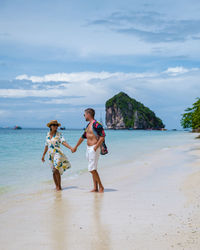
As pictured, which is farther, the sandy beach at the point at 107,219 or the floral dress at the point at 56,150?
the floral dress at the point at 56,150

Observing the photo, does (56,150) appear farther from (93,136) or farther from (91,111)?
(91,111)

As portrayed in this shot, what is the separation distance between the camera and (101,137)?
700cm

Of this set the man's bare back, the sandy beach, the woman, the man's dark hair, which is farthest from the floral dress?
the man's dark hair

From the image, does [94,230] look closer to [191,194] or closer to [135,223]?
[135,223]

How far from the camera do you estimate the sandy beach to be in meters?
3.85

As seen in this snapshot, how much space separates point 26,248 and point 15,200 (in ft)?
11.8

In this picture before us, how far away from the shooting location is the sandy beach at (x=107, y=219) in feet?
12.6

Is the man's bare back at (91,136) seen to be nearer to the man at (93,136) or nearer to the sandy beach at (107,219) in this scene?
the man at (93,136)

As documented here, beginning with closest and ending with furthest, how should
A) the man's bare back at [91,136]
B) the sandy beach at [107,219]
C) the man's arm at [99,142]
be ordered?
the sandy beach at [107,219] → the man's arm at [99,142] → the man's bare back at [91,136]

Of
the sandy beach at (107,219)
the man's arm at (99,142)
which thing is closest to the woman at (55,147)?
the sandy beach at (107,219)

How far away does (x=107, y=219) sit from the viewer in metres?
4.83

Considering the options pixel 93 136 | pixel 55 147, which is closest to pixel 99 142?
pixel 93 136

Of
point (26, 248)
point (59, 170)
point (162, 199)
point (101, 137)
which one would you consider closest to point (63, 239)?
point (26, 248)

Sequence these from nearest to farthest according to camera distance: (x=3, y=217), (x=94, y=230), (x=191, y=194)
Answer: (x=94, y=230) → (x=3, y=217) → (x=191, y=194)
